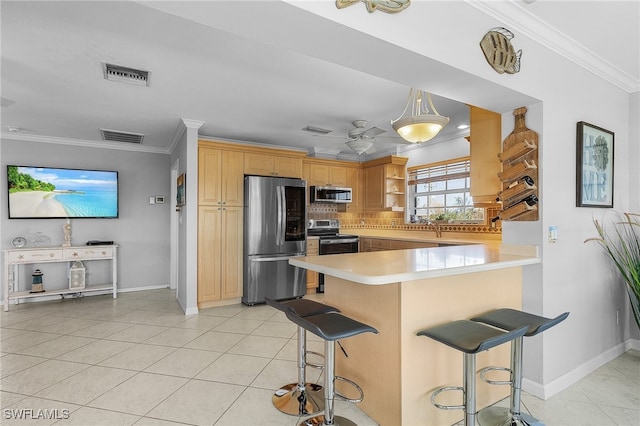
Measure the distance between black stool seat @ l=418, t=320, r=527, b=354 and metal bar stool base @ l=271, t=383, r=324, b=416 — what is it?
916 millimetres

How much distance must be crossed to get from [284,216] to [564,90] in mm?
3454

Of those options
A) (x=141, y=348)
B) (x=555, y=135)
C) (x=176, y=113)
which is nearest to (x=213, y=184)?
(x=176, y=113)

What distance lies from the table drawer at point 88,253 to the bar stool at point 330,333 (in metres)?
4.32

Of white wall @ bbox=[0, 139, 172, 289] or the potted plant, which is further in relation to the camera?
white wall @ bbox=[0, 139, 172, 289]

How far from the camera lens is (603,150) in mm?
2756

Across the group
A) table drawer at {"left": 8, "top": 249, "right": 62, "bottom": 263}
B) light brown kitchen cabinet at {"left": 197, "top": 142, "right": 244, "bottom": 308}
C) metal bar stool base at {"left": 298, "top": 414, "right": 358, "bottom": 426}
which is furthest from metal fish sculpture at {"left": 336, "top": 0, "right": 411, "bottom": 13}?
table drawer at {"left": 8, "top": 249, "right": 62, "bottom": 263}

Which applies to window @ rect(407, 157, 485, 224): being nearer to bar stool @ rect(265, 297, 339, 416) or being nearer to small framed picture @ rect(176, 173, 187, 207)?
bar stool @ rect(265, 297, 339, 416)

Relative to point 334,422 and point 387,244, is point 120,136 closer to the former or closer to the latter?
point 387,244

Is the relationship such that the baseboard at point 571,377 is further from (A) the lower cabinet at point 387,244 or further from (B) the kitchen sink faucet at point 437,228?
(B) the kitchen sink faucet at point 437,228

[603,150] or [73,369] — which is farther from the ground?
[603,150]

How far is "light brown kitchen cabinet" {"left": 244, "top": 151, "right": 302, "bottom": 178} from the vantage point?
485cm

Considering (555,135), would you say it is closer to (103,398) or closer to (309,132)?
(309,132)

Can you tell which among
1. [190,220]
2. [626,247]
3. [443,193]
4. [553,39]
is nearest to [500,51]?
[553,39]

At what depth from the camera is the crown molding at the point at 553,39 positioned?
1911mm
